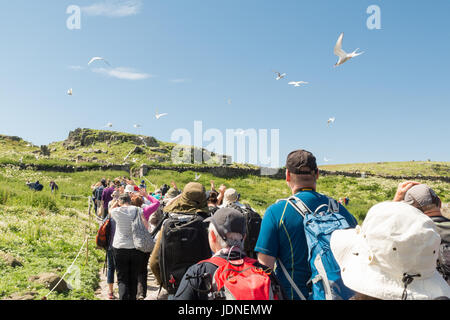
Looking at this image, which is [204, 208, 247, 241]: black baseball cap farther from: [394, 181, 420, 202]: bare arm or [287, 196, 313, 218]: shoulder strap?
[394, 181, 420, 202]: bare arm

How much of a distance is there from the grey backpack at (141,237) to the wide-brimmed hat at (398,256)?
14.1 ft

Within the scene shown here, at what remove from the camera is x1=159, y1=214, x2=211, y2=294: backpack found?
14.5 ft

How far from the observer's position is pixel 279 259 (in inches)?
126

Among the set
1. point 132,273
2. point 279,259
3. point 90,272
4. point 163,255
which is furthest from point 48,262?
point 279,259

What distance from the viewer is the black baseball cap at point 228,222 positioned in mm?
2844

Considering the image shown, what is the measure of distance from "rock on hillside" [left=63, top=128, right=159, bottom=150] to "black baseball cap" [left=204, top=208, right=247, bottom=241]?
257ft

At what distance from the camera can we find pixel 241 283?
97.7 inches

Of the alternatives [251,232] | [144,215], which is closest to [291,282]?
[251,232]

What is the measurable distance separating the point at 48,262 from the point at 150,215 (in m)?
4.49

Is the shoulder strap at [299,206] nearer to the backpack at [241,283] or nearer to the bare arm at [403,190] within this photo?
the backpack at [241,283]

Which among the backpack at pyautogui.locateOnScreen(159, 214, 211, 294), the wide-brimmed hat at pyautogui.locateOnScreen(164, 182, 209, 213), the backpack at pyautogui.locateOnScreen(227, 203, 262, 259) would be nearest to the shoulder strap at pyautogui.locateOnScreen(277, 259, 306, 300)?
the backpack at pyautogui.locateOnScreen(159, 214, 211, 294)

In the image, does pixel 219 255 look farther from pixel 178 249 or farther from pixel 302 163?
pixel 178 249

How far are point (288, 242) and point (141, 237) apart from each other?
10.8 feet
